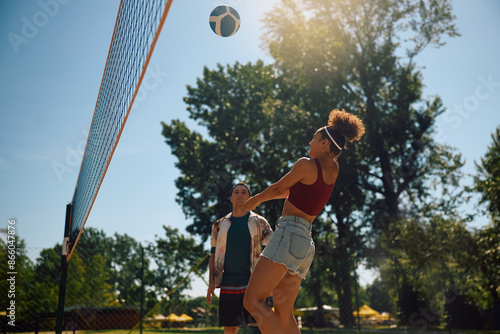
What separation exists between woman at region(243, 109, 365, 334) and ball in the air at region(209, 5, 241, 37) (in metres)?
3.59

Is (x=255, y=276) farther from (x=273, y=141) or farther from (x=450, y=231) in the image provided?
(x=273, y=141)

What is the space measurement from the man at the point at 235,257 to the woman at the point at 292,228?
1050 millimetres

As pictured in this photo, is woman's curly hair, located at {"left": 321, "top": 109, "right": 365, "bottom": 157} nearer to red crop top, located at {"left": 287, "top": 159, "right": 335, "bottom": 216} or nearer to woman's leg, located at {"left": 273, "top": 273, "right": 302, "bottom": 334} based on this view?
red crop top, located at {"left": 287, "top": 159, "right": 335, "bottom": 216}

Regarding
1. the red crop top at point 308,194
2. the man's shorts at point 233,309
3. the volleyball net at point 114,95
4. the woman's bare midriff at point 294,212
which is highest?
the volleyball net at point 114,95

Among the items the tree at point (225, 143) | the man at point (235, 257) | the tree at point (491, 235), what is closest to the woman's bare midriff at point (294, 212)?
the man at point (235, 257)

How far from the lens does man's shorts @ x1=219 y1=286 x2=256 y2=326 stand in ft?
12.9

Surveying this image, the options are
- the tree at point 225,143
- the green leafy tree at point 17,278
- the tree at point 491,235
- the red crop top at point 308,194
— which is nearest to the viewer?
the red crop top at point 308,194

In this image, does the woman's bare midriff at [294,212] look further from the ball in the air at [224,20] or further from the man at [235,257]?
the ball in the air at [224,20]

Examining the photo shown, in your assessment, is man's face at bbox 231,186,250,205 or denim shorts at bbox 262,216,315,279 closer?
denim shorts at bbox 262,216,315,279

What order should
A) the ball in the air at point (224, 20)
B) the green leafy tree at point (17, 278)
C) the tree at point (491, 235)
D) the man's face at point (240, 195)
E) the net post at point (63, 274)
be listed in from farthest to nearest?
1. the tree at point (491, 235)
2. the green leafy tree at point (17, 278)
3. the ball in the air at point (224, 20)
4. the net post at point (63, 274)
5. the man's face at point (240, 195)

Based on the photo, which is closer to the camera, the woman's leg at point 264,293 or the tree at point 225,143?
the woman's leg at point 264,293

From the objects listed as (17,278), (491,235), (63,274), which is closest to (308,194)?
(63,274)

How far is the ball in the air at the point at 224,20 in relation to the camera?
6180 mm

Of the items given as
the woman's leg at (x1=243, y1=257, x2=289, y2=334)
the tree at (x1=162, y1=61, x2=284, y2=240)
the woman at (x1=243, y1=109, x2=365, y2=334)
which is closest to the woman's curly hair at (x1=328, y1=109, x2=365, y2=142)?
the woman at (x1=243, y1=109, x2=365, y2=334)
